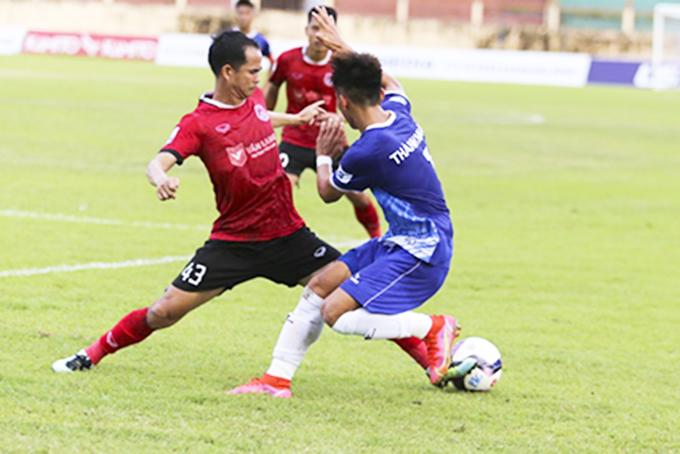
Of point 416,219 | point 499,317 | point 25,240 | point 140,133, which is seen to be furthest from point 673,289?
point 140,133

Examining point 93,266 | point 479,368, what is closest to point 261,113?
point 479,368

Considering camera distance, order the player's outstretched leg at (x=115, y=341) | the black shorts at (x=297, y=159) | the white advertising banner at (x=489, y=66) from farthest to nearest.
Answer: the white advertising banner at (x=489, y=66) < the black shorts at (x=297, y=159) < the player's outstretched leg at (x=115, y=341)

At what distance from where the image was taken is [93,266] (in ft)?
31.2

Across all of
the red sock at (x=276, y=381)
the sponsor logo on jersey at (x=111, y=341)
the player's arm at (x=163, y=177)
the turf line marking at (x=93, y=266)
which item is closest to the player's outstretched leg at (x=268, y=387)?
the red sock at (x=276, y=381)

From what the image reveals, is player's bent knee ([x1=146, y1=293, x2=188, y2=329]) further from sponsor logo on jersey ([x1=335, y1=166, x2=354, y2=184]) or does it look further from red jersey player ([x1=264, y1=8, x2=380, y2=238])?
red jersey player ([x1=264, y1=8, x2=380, y2=238])

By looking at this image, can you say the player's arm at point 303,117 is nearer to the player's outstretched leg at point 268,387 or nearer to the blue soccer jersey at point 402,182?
the blue soccer jersey at point 402,182

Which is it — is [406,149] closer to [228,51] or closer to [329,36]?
[329,36]

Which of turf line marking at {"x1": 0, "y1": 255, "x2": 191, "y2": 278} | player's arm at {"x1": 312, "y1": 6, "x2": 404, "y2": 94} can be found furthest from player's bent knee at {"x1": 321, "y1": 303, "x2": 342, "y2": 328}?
turf line marking at {"x1": 0, "y1": 255, "x2": 191, "y2": 278}

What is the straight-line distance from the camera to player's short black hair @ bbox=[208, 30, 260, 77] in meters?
6.21

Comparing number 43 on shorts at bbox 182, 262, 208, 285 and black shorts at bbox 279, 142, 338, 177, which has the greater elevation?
number 43 on shorts at bbox 182, 262, 208, 285

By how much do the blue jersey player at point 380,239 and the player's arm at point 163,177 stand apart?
2.65ft

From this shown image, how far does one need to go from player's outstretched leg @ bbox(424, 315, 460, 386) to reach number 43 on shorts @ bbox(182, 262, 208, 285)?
4.11 feet

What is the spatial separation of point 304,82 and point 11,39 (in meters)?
37.1

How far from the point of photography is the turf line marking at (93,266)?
9.00 metres
